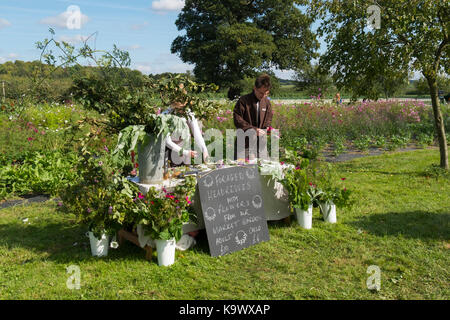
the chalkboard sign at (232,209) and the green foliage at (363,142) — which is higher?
the green foliage at (363,142)

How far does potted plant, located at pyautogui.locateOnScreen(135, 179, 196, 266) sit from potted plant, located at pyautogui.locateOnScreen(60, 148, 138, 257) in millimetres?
151

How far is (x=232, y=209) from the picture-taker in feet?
12.7

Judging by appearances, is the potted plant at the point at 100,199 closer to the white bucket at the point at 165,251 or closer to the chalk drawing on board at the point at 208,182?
the white bucket at the point at 165,251

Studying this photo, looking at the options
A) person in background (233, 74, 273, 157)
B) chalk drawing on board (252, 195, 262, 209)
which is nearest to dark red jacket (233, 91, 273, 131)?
person in background (233, 74, 273, 157)

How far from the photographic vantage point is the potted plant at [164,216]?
3.31 m

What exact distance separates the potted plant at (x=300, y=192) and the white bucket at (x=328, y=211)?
0.82 ft

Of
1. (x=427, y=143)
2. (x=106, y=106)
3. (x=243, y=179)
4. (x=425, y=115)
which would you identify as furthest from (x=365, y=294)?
(x=425, y=115)

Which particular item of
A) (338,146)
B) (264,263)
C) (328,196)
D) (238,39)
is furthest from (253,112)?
(238,39)

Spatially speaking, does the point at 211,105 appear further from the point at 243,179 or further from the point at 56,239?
the point at 56,239

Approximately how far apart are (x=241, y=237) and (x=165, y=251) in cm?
83

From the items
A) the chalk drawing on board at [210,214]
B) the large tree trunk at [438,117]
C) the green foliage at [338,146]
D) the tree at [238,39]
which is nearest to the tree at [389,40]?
the large tree trunk at [438,117]

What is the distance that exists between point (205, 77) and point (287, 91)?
37.7 feet

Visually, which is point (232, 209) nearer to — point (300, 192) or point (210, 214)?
point (210, 214)

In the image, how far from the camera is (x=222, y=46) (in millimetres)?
29422
